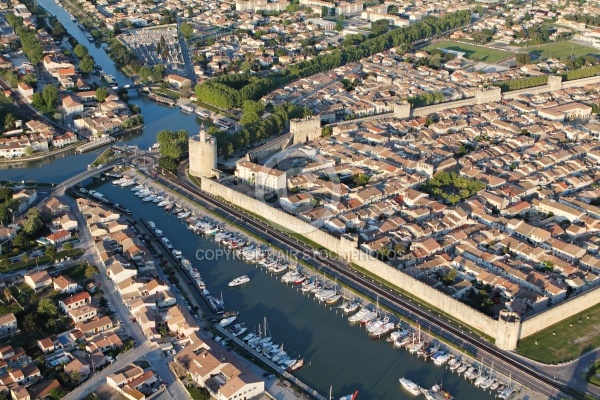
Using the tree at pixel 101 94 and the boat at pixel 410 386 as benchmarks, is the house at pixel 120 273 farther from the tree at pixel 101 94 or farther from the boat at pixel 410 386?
the tree at pixel 101 94

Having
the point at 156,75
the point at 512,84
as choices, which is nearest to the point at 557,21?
the point at 512,84

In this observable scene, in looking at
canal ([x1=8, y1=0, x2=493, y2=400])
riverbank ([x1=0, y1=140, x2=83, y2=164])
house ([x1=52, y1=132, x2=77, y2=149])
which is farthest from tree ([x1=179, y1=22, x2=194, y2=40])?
canal ([x1=8, y1=0, x2=493, y2=400])

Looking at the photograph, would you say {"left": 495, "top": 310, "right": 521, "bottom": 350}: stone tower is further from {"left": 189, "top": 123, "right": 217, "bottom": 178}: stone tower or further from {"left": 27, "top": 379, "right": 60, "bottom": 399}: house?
{"left": 189, "top": 123, "right": 217, "bottom": 178}: stone tower

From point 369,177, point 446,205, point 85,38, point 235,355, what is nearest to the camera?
point 235,355

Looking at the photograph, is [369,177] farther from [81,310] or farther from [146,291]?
[81,310]

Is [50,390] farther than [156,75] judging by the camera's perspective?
No

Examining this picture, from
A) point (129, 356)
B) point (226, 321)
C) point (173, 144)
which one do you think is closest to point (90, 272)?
point (129, 356)
